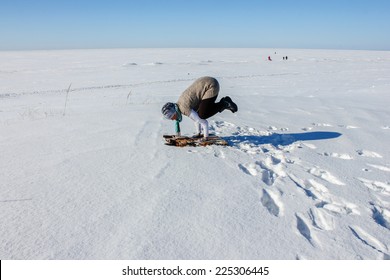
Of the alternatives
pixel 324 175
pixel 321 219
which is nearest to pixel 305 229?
pixel 321 219

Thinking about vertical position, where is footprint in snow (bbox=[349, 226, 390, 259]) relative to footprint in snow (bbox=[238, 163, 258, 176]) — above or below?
above

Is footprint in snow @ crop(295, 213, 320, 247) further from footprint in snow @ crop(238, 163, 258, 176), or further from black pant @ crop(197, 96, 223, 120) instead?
black pant @ crop(197, 96, 223, 120)

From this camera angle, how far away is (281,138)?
5375mm

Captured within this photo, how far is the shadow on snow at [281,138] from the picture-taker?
5098 millimetres

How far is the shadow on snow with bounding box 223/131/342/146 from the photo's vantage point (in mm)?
5098

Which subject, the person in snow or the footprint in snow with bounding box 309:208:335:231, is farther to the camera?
the person in snow

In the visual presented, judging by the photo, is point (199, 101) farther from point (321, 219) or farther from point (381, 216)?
point (381, 216)

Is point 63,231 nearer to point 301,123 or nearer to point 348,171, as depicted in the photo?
point 348,171

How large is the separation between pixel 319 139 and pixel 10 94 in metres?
12.1

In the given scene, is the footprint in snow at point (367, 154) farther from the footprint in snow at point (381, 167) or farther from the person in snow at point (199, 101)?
the person in snow at point (199, 101)

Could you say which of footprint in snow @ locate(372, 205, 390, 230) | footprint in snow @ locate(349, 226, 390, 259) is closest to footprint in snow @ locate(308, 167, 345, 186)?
footprint in snow @ locate(372, 205, 390, 230)

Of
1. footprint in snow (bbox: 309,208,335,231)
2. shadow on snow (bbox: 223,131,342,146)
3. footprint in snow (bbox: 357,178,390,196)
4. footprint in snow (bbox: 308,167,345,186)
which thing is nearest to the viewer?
footprint in snow (bbox: 309,208,335,231)

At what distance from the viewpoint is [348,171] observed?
155 inches
